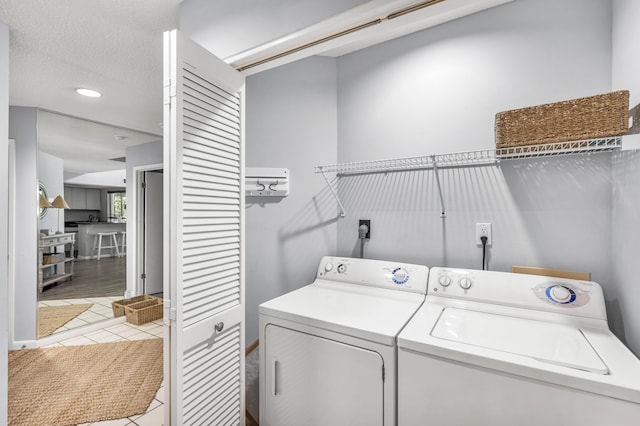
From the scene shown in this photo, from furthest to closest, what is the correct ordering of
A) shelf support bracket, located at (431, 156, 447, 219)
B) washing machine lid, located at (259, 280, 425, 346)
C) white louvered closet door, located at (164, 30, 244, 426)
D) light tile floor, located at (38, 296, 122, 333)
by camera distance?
light tile floor, located at (38, 296, 122, 333) → shelf support bracket, located at (431, 156, 447, 219) → washing machine lid, located at (259, 280, 425, 346) → white louvered closet door, located at (164, 30, 244, 426)

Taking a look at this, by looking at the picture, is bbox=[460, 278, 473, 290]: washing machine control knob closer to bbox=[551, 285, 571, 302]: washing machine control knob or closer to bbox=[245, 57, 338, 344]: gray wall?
bbox=[551, 285, 571, 302]: washing machine control knob

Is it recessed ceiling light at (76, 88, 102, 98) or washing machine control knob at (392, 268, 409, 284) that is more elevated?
recessed ceiling light at (76, 88, 102, 98)

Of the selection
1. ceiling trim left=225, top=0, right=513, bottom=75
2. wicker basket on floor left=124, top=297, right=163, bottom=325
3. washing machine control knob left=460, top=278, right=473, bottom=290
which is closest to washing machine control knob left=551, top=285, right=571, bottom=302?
washing machine control knob left=460, top=278, right=473, bottom=290

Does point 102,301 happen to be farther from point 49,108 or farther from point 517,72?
point 517,72

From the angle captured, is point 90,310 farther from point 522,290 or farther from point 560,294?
point 560,294

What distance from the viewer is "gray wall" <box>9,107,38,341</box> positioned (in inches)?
107

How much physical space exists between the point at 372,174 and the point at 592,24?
130cm

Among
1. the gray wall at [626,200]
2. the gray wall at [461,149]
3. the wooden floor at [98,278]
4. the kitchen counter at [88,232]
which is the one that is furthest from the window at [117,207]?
the gray wall at [626,200]

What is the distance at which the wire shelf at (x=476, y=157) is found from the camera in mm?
1297

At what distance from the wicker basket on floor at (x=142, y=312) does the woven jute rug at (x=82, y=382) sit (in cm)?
48

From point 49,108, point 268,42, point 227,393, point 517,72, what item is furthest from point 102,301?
point 517,72

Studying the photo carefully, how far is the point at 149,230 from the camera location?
4.23 metres

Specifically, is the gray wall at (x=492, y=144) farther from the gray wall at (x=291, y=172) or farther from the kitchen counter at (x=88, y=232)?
the kitchen counter at (x=88, y=232)

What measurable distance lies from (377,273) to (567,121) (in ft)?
3.77
